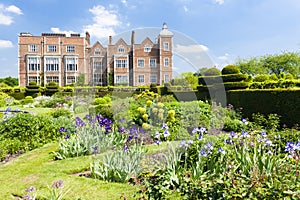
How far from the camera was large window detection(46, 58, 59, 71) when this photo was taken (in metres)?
38.4

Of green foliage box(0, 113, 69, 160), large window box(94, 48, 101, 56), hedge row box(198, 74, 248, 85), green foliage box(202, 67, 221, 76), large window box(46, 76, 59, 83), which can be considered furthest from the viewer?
large window box(46, 76, 59, 83)

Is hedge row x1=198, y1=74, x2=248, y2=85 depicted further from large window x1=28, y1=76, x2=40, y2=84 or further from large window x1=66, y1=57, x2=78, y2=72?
large window x1=28, y1=76, x2=40, y2=84

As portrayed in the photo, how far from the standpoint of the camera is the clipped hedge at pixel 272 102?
868 cm

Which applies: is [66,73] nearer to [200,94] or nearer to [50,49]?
[50,49]

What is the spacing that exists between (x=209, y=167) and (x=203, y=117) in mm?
5098

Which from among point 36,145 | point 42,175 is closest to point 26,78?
point 36,145

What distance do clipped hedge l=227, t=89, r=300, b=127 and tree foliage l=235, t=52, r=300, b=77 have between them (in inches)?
1354

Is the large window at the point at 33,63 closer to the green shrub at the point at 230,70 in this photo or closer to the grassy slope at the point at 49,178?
the green shrub at the point at 230,70

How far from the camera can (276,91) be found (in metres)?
9.37

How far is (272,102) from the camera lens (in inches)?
374

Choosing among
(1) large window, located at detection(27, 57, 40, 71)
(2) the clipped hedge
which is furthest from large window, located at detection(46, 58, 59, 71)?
(2) the clipped hedge

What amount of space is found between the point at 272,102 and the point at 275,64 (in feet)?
127

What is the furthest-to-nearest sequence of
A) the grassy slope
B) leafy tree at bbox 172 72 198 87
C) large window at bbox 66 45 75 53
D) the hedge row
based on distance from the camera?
1. large window at bbox 66 45 75 53
2. the hedge row
3. leafy tree at bbox 172 72 198 87
4. the grassy slope

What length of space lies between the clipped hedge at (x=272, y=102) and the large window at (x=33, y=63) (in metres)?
34.6
